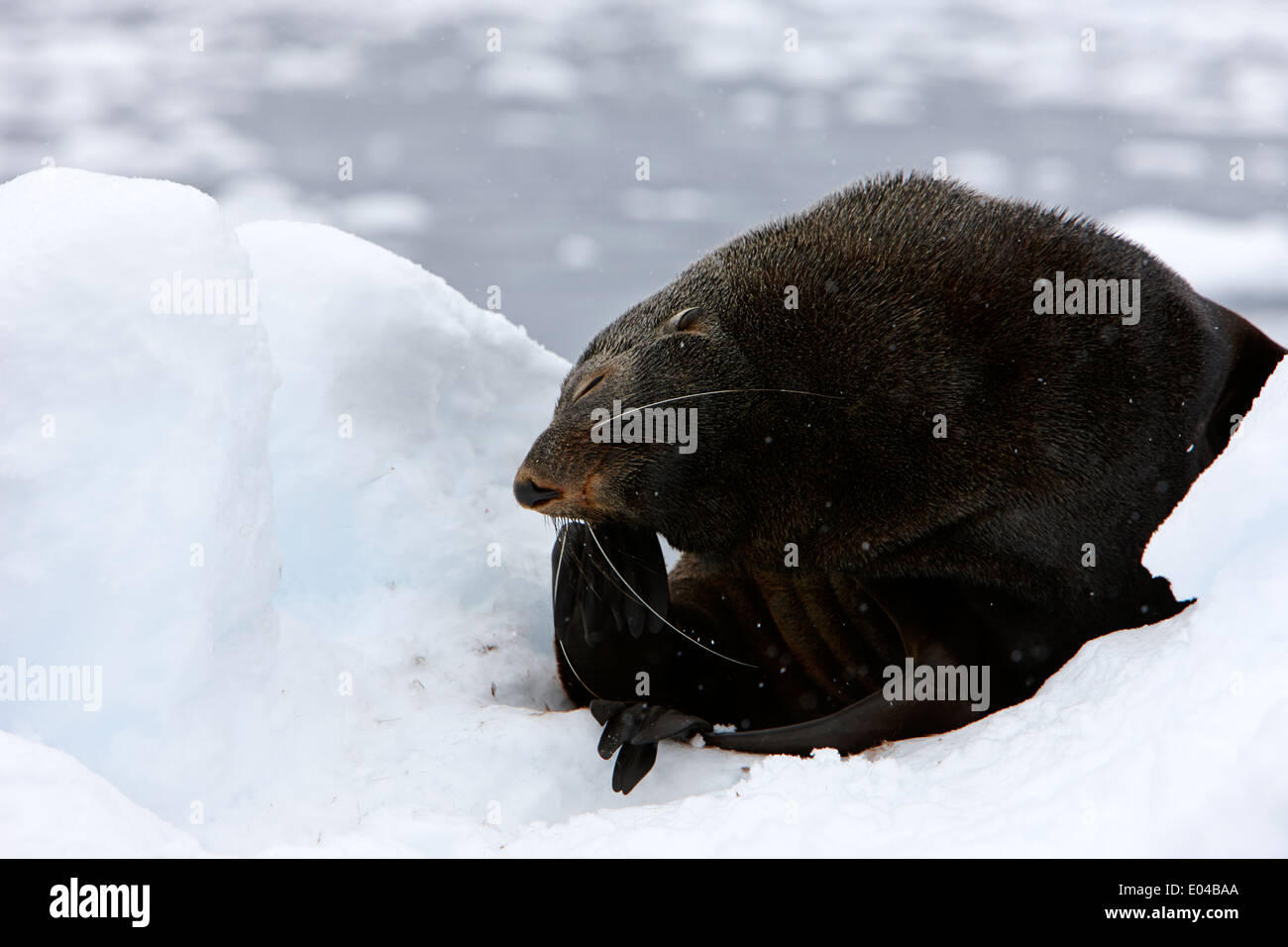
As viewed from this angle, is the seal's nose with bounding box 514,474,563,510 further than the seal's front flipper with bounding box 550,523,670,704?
No

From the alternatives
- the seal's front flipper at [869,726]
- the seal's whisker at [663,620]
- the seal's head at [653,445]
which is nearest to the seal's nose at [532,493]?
the seal's head at [653,445]

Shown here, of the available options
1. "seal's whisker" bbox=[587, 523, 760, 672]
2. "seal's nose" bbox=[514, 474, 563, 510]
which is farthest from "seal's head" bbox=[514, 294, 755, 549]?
"seal's whisker" bbox=[587, 523, 760, 672]

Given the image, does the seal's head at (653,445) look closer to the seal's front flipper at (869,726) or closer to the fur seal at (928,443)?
the fur seal at (928,443)

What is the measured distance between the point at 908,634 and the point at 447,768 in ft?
6.27

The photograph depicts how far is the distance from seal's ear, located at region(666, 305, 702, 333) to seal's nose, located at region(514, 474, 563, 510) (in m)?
0.88

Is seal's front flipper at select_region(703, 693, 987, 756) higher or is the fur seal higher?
the fur seal

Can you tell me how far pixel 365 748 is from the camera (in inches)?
166

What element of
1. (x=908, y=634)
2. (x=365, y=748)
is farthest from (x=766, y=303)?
(x=365, y=748)

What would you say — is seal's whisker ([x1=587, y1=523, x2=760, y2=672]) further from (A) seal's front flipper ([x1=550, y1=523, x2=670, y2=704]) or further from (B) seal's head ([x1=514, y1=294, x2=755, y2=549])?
(B) seal's head ([x1=514, y1=294, x2=755, y2=549])

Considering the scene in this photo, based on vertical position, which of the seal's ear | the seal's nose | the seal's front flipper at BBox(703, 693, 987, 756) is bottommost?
the seal's front flipper at BBox(703, 693, 987, 756)

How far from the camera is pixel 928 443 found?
13.9 ft

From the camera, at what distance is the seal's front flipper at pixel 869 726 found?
13.6ft

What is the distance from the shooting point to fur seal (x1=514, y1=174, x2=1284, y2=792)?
4211 mm
